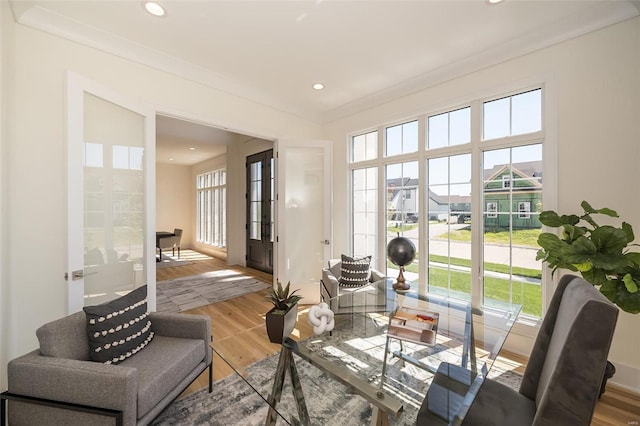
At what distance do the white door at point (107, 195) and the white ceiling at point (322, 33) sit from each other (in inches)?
23.4

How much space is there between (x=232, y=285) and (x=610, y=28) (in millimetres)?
5612

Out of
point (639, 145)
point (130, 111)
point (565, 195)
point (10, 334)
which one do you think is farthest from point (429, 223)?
point (10, 334)

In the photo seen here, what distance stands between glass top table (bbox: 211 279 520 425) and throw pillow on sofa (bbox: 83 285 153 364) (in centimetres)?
50

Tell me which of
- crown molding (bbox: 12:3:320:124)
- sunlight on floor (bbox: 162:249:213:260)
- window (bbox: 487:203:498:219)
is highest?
crown molding (bbox: 12:3:320:124)

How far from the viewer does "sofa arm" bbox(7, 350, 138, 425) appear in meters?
1.33

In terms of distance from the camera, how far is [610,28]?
7.02 feet

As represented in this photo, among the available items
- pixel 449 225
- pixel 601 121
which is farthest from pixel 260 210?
pixel 601 121

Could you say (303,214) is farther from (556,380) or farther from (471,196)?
(556,380)

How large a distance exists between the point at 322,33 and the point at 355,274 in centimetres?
259

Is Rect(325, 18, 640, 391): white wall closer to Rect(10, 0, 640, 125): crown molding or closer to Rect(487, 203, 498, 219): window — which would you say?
Rect(10, 0, 640, 125): crown molding

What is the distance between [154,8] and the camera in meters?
2.09

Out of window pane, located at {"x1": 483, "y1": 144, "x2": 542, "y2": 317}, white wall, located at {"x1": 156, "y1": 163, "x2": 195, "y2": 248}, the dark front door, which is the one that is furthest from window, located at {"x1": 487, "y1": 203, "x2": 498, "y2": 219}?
white wall, located at {"x1": 156, "y1": 163, "x2": 195, "y2": 248}

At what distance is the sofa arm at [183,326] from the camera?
6.51 feet

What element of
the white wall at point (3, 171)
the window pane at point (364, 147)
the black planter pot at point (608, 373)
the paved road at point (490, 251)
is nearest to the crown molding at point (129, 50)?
the white wall at point (3, 171)
